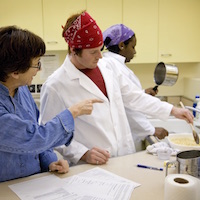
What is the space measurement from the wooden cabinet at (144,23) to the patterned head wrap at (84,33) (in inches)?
55.6

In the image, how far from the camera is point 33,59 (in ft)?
3.31

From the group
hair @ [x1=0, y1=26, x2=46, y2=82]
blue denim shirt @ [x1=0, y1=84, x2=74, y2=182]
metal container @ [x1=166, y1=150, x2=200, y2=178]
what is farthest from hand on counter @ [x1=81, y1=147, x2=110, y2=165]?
hair @ [x1=0, y1=26, x2=46, y2=82]

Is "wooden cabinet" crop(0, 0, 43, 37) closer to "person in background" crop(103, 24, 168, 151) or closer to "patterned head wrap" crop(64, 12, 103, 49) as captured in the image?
"person in background" crop(103, 24, 168, 151)

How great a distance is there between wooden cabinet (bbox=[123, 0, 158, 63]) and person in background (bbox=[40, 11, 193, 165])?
127 cm

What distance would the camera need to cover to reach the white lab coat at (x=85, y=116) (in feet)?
4.58

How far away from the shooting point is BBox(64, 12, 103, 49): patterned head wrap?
1329mm

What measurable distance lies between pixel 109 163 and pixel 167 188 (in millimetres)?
463

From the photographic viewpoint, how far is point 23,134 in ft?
3.15

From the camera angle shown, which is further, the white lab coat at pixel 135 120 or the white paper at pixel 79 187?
the white lab coat at pixel 135 120

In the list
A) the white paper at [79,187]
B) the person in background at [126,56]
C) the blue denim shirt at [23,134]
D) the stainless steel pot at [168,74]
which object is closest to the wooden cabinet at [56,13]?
the person in background at [126,56]

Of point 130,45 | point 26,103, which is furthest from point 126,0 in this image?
point 26,103

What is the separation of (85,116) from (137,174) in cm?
42

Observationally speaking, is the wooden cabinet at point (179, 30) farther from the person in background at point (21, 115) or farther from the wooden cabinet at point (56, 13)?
the person in background at point (21, 115)

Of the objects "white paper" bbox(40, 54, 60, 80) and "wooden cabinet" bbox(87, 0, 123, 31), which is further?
"white paper" bbox(40, 54, 60, 80)
